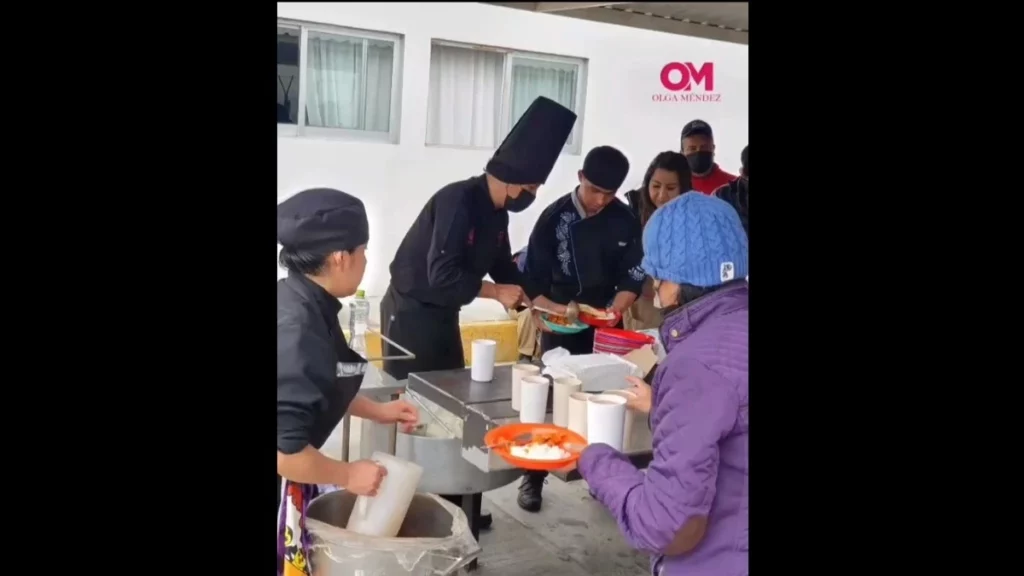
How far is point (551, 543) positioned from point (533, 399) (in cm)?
39

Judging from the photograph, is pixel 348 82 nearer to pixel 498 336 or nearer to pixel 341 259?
pixel 341 259

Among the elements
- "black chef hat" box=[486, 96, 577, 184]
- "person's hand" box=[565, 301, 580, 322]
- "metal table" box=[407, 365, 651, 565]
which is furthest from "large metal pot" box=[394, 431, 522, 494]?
"black chef hat" box=[486, 96, 577, 184]

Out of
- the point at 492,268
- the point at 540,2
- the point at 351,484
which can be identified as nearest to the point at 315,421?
the point at 351,484

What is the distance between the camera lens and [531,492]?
197 cm

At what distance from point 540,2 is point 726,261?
1.89ft

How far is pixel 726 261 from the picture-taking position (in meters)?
1.33

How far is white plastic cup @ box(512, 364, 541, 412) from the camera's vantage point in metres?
1.73

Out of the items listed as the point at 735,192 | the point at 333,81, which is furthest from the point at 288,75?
the point at 735,192

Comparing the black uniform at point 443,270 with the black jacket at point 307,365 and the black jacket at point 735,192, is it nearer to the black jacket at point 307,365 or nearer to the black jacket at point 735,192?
the black jacket at point 307,365

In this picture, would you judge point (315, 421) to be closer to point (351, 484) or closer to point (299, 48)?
point (351, 484)

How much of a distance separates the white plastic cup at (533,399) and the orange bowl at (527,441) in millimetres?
47

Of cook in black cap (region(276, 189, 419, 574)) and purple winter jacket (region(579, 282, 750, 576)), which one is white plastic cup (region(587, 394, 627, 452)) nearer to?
purple winter jacket (region(579, 282, 750, 576))

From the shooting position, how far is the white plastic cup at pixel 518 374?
173 cm

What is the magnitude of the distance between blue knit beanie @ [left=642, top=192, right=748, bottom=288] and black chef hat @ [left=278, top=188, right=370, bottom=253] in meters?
0.49
